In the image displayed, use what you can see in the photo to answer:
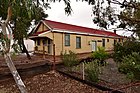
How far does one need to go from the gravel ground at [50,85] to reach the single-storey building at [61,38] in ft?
27.6

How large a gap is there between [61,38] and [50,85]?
1202cm

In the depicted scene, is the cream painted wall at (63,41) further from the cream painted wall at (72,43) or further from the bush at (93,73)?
the bush at (93,73)

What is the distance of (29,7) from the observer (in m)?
6.23

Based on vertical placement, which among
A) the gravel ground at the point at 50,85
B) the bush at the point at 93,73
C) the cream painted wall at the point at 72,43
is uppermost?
the cream painted wall at the point at 72,43

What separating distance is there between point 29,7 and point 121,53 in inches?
317

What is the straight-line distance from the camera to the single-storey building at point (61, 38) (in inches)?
818

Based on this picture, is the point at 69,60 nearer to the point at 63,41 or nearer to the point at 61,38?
the point at 61,38

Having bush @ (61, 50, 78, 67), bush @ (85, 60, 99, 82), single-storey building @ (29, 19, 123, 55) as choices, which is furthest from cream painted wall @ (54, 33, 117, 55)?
bush @ (85, 60, 99, 82)

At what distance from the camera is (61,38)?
2133 cm

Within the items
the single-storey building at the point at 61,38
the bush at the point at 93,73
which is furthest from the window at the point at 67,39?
the bush at the point at 93,73

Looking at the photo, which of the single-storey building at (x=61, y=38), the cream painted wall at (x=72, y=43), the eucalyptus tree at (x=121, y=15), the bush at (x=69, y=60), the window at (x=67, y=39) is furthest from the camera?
the window at (x=67, y=39)

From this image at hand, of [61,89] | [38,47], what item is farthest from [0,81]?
[38,47]

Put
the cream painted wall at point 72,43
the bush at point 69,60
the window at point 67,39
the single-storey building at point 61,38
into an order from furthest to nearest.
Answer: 1. the window at point 67,39
2. the cream painted wall at point 72,43
3. the single-storey building at point 61,38
4. the bush at point 69,60

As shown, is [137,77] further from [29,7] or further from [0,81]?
[0,81]
